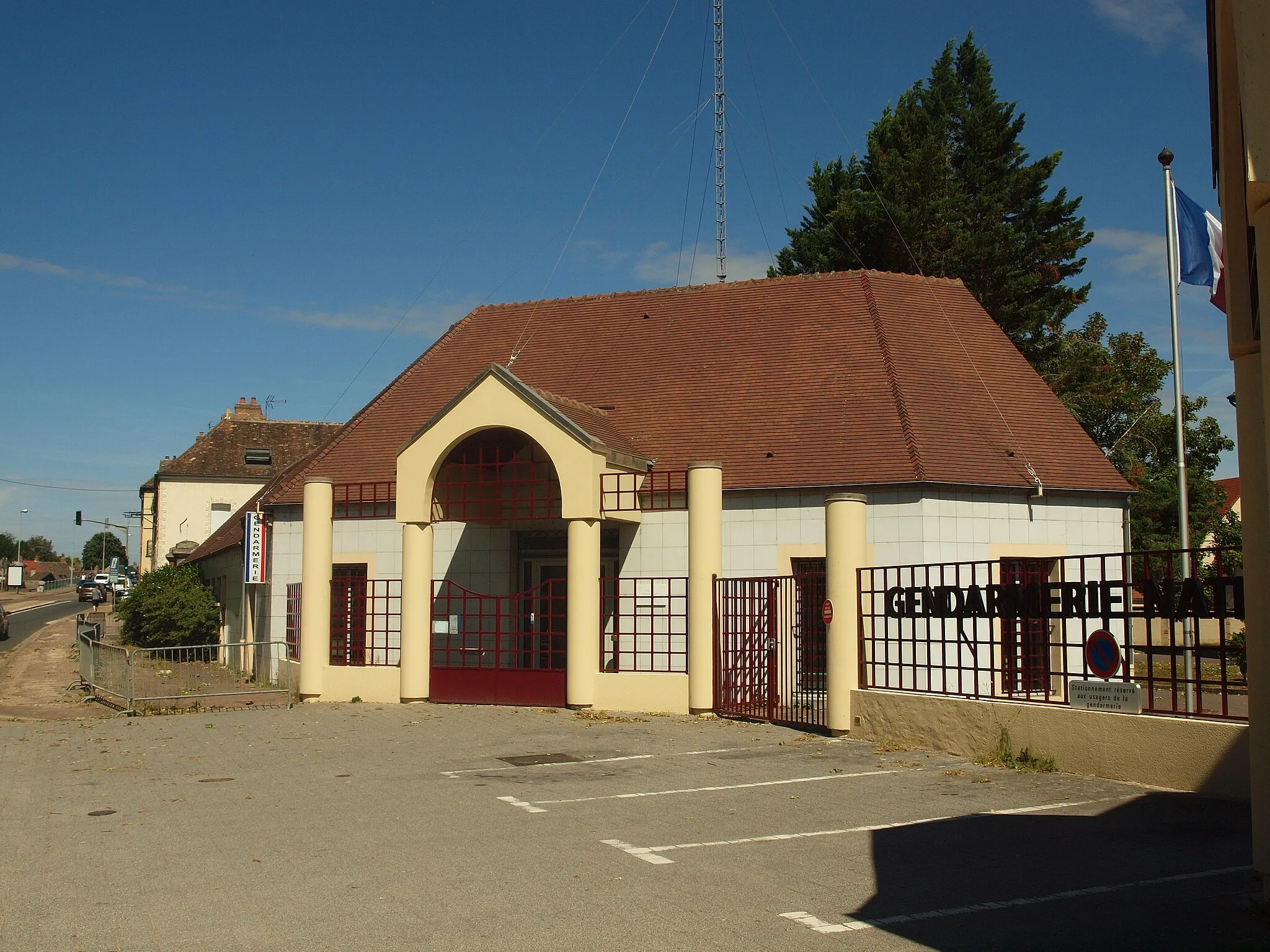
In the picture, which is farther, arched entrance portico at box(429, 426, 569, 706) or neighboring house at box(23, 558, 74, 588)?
neighboring house at box(23, 558, 74, 588)

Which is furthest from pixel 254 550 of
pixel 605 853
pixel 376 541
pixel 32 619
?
pixel 32 619

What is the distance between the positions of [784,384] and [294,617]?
9.90 m

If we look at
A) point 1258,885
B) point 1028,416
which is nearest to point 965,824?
point 1258,885

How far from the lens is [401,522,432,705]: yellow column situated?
18516mm

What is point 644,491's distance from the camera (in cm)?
1898

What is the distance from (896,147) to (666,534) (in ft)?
65.1

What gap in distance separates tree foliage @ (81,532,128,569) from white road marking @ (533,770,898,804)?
14801 centimetres

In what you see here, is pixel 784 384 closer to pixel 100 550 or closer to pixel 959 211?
pixel 959 211

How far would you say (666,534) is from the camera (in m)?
19.5

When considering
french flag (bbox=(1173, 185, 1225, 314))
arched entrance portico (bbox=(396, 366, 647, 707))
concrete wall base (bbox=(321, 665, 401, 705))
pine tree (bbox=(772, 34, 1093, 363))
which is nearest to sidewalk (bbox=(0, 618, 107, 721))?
concrete wall base (bbox=(321, 665, 401, 705))

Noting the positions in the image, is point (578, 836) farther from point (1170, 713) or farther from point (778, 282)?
point (778, 282)

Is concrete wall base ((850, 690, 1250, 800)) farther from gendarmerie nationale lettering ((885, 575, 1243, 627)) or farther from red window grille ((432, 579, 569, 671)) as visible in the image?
red window grille ((432, 579, 569, 671))

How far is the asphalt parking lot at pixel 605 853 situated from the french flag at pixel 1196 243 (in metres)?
10.2

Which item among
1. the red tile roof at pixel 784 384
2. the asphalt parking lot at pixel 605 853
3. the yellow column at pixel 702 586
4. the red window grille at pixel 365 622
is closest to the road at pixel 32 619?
the red window grille at pixel 365 622
